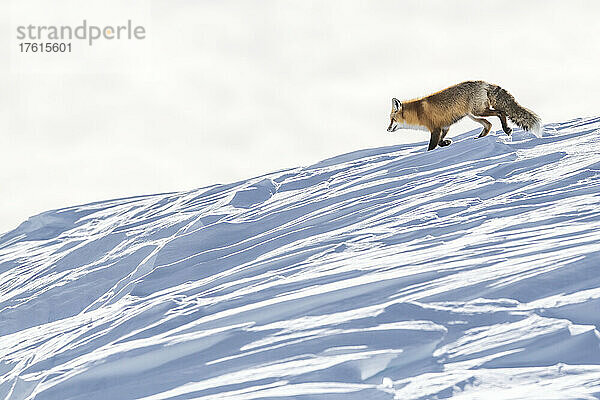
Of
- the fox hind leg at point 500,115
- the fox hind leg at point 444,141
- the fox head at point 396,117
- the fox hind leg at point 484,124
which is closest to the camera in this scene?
the fox hind leg at point 500,115

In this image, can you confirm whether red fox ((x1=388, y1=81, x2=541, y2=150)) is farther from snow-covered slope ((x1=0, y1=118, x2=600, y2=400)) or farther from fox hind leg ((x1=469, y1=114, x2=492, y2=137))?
snow-covered slope ((x1=0, y1=118, x2=600, y2=400))

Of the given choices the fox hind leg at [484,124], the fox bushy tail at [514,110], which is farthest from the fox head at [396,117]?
the fox bushy tail at [514,110]

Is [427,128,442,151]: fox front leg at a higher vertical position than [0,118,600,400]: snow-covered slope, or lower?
higher

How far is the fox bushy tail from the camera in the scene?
9820mm

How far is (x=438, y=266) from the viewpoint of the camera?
6.17 m

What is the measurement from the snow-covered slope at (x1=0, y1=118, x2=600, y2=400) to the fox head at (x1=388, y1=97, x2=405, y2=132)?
51cm

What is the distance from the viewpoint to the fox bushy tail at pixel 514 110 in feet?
32.2

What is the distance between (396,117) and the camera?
33.9ft

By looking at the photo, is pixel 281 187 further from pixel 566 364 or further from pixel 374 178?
pixel 566 364

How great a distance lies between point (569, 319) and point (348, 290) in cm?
178

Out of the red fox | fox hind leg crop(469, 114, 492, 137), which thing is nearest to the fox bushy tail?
the red fox

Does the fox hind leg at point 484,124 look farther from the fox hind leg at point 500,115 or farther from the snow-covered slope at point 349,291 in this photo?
the snow-covered slope at point 349,291

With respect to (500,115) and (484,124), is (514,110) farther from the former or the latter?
(484,124)

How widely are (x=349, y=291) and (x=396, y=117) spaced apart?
4.79 metres
